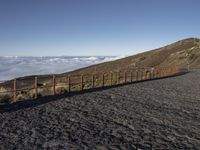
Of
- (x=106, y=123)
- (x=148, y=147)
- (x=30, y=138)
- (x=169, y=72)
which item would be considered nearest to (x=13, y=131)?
(x=30, y=138)

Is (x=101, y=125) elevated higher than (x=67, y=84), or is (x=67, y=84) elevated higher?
(x=67, y=84)

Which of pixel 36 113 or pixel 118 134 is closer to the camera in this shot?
pixel 118 134

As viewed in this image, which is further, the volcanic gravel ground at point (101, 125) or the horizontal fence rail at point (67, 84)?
the horizontal fence rail at point (67, 84)

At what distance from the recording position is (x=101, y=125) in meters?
9.54

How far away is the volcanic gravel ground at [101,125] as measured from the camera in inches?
300

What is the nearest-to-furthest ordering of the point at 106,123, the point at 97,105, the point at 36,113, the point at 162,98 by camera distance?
the point at 106,123
the point at 36,113
the point at 97,105
the point at 162,98

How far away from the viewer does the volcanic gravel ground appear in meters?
7.61

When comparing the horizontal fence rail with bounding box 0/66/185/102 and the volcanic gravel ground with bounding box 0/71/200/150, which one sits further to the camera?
the horizontal fence rail with bounding box 0/66/185/102

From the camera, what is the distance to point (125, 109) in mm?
12562

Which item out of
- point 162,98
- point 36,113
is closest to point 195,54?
point 162,98

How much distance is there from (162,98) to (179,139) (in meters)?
8.15

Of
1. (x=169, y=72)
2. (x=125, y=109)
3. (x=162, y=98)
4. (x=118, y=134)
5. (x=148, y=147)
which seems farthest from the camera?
(x=169, y=72)

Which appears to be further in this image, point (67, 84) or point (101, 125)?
point (67, 84)

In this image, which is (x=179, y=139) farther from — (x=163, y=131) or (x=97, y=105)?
(x=97, y=105)
